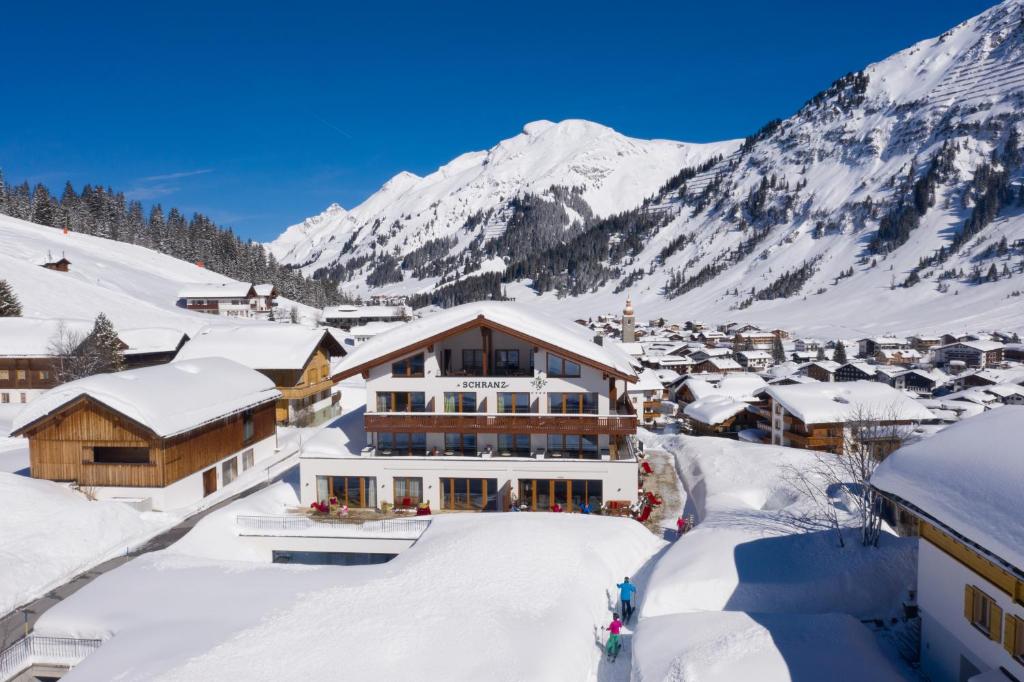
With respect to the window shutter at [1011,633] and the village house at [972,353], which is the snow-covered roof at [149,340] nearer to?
the window shutter at [1011,633]

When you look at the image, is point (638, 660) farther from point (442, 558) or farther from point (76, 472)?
point (76, 472)

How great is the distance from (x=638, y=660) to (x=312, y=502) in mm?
20460

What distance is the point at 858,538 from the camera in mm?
23062

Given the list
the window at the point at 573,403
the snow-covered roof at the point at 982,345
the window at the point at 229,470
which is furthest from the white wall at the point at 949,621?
the snow-covered roof at the point at 982,345

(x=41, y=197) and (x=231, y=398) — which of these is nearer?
(x=231, y=398)

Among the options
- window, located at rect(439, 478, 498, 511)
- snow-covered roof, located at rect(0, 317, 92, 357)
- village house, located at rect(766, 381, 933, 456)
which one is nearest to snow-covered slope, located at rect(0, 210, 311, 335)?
snow-covered roof, located at rect(0, 317, 92, 357)

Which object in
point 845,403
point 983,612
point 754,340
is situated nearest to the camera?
point 983,612

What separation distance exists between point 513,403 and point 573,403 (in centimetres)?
298

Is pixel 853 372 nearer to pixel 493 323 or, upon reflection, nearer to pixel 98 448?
pixel 493 323

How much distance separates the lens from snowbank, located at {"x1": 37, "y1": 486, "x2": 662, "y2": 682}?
16.2m

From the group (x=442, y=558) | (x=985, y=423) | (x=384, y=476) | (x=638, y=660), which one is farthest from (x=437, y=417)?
(x=985, y=423)

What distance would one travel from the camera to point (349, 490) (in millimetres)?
32781

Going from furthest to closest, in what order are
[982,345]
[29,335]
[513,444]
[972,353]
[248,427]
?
[972,353]
[982,345]
[29,335]
[248,427]
[513,444]

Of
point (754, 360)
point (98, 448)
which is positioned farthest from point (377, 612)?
point (754, 360)
